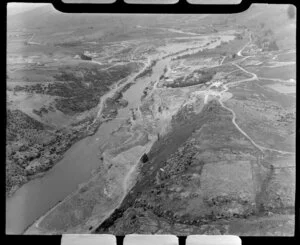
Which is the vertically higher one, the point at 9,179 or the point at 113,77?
the point at 113,77

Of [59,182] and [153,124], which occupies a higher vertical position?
[153,124]

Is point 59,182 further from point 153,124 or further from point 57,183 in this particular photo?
point 153,124

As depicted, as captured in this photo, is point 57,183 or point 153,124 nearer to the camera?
point 57,183

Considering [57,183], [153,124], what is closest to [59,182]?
[57,183]

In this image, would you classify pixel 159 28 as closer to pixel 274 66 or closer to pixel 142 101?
pixel 142 101

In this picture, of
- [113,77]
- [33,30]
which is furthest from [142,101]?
[33,30]

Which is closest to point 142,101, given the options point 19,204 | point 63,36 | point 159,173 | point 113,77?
point 113,77

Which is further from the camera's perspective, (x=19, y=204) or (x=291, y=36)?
(x=291, y=36)

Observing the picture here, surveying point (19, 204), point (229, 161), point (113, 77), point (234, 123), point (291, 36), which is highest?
point (291, 36)
